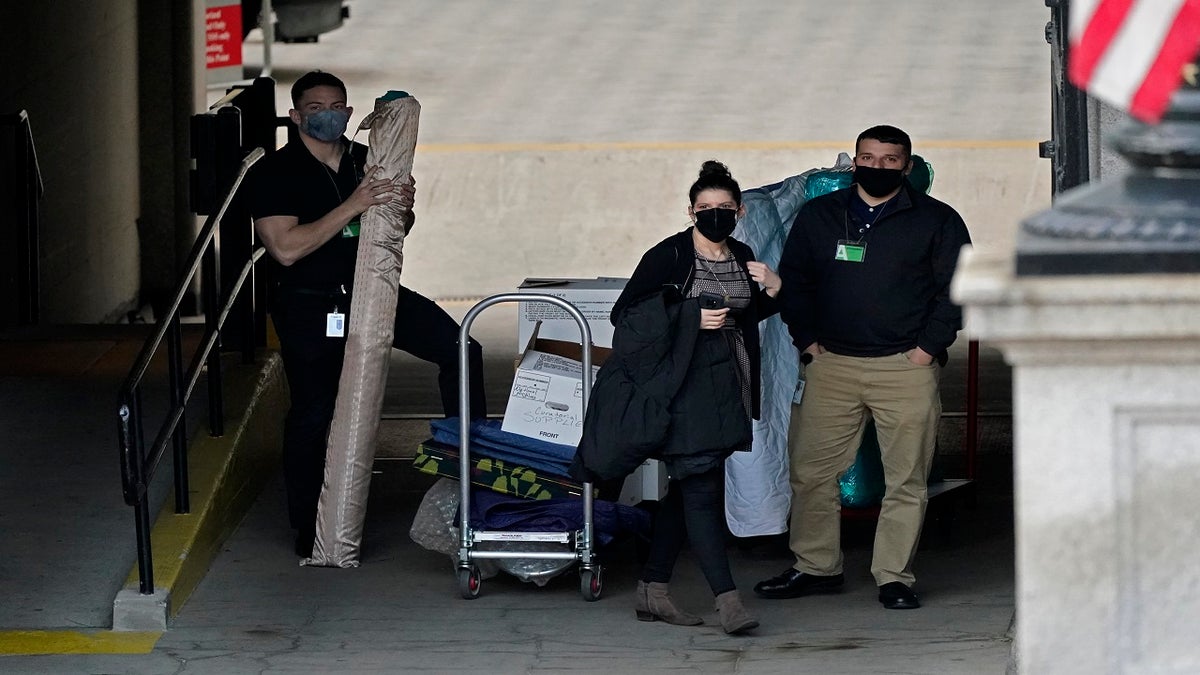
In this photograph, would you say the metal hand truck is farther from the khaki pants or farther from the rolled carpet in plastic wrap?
A: the khaki pants

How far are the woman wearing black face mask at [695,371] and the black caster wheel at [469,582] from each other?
0.70m

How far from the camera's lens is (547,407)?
686 centimetres

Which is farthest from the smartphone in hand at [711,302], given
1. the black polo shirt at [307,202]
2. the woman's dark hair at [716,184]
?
the black polo shirt at [307,202]

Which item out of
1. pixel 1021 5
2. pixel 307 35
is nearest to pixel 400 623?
pixel 307 35

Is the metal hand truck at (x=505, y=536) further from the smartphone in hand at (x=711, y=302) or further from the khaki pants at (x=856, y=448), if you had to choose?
the khaki pants at (x=856, y=448)

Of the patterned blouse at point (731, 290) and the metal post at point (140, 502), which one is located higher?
the patterned blouse at point (731, 290)

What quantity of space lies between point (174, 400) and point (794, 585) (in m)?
2.24

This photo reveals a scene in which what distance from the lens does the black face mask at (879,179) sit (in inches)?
251

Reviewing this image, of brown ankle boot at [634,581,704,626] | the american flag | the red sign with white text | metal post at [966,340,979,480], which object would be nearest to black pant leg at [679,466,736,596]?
brown ankle boot at [634,581,704,626]

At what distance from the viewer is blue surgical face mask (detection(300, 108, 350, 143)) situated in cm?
681

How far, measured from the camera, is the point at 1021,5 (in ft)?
92.3

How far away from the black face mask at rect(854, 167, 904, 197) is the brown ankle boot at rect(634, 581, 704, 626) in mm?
1501

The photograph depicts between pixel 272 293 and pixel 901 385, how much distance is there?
2383 millimetres

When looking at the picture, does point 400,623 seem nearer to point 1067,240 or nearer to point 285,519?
point 285,519
